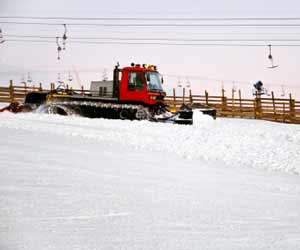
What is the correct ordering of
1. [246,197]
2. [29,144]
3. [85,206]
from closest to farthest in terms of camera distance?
[85,206]
[246,197]
[29,144]

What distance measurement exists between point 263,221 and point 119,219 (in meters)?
1.83

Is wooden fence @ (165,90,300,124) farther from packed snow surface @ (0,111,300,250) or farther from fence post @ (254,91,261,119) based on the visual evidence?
packed snow surface @ (0,111,300,250)

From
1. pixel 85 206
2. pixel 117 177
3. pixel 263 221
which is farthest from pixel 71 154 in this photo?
pixel 263 221

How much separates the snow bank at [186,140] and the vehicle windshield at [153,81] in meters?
2.57

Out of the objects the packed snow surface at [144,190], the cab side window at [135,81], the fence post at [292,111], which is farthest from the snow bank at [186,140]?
the fence post at [292,111]

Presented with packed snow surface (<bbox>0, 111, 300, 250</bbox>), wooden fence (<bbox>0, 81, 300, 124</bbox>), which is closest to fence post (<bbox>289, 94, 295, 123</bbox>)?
wooden fence (<bbox>0, 81, 300, 124</bbox>)

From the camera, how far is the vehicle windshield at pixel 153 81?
17.7m

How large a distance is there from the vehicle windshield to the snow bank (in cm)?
257

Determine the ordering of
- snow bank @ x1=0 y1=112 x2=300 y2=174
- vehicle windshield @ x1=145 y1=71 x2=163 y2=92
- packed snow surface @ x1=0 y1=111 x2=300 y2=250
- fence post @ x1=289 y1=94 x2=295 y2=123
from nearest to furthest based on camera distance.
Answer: packed snow surface @ x1=0 y1=111 x2=300 y2=250
snow bank @ x1=0 y1=112 x2=300 y2=174
vehicle windshield @ x1=145 y1=71 x2=163 y2=92
fence post @ x1=289 y1=94 x2=295 y2=123

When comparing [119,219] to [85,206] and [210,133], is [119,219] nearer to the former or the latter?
[85,206]

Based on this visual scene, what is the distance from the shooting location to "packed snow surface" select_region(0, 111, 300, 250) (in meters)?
4.46

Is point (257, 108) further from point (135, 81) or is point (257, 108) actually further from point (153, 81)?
point (135, 81)

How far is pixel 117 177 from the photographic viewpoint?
7.48 m

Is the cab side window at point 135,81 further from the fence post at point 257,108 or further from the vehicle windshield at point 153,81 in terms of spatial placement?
the fence post at point 257,108
